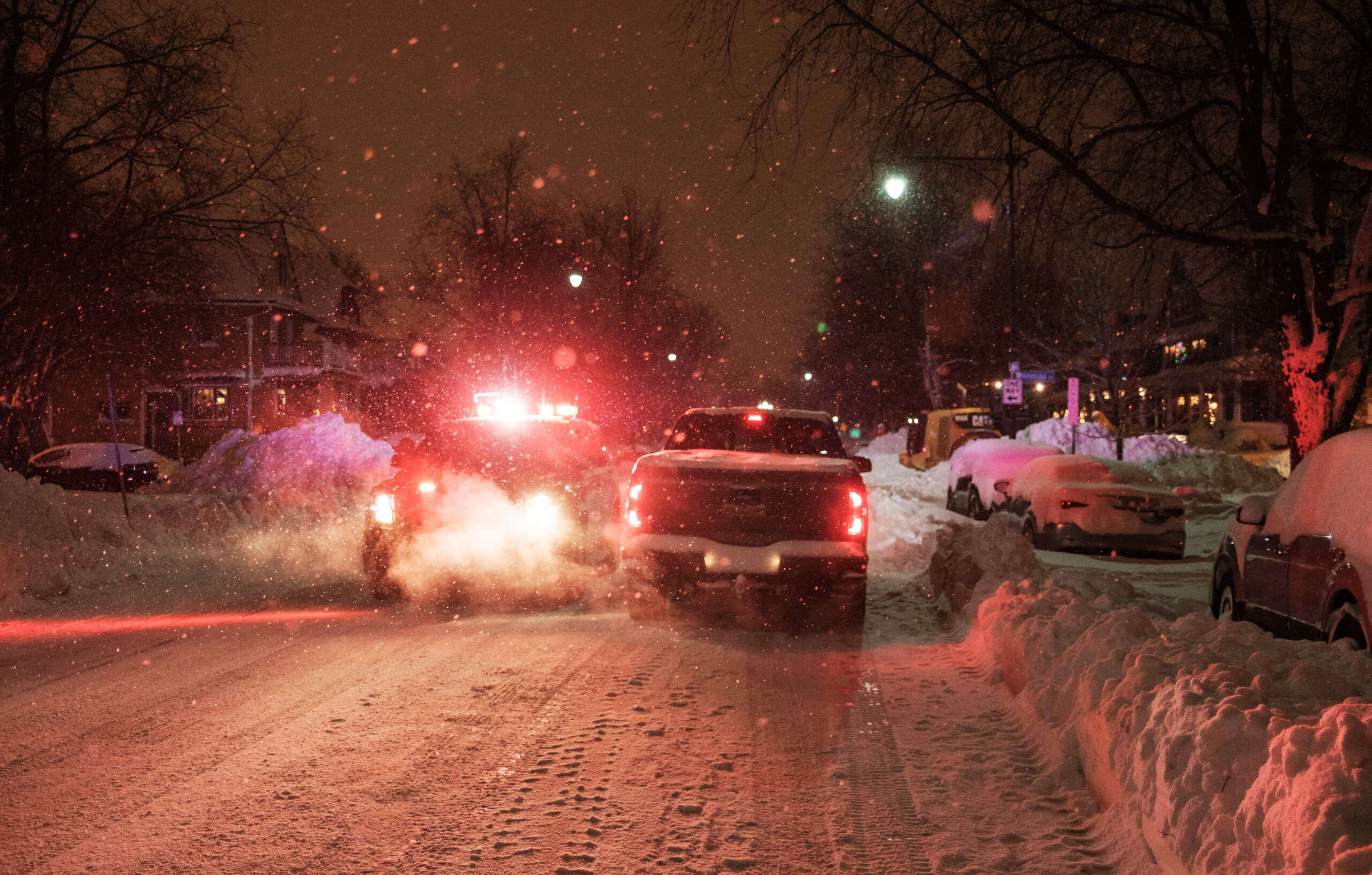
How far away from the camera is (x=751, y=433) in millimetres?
10641

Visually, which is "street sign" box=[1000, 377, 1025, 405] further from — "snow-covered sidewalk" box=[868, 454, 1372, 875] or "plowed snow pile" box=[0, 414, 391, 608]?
"snow-covered sidewalk" box=[868, 454, 1372, 875]

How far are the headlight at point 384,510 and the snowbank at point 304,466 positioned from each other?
22.5 feet

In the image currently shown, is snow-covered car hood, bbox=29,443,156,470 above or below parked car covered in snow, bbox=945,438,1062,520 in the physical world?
above

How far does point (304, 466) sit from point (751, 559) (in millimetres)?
12721

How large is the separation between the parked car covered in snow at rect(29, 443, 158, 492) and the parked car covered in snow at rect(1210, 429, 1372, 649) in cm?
3088

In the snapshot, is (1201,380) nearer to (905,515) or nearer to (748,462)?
(905,515)

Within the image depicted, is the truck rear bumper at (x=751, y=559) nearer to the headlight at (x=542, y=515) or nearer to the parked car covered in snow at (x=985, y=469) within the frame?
the headlight at (x=542, y=515)

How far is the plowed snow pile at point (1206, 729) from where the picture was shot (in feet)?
10.0

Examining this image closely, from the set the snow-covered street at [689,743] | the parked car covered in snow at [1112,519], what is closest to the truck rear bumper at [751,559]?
the snow-covered street at [689,743]

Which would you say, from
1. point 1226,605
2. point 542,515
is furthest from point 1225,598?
point 542,515

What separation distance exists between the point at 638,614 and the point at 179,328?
70.7 feet

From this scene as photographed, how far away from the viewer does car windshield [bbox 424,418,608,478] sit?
10.4 metres

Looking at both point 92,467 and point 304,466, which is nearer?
point 304,466

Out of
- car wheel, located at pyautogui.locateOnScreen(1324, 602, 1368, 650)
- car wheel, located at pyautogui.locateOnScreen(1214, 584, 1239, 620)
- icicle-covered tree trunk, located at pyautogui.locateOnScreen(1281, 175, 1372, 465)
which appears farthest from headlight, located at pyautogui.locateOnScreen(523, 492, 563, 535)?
icicle-covered tree trunk, located at pyautogui.locateOnScreen(1281, 175, 1372, 465)
